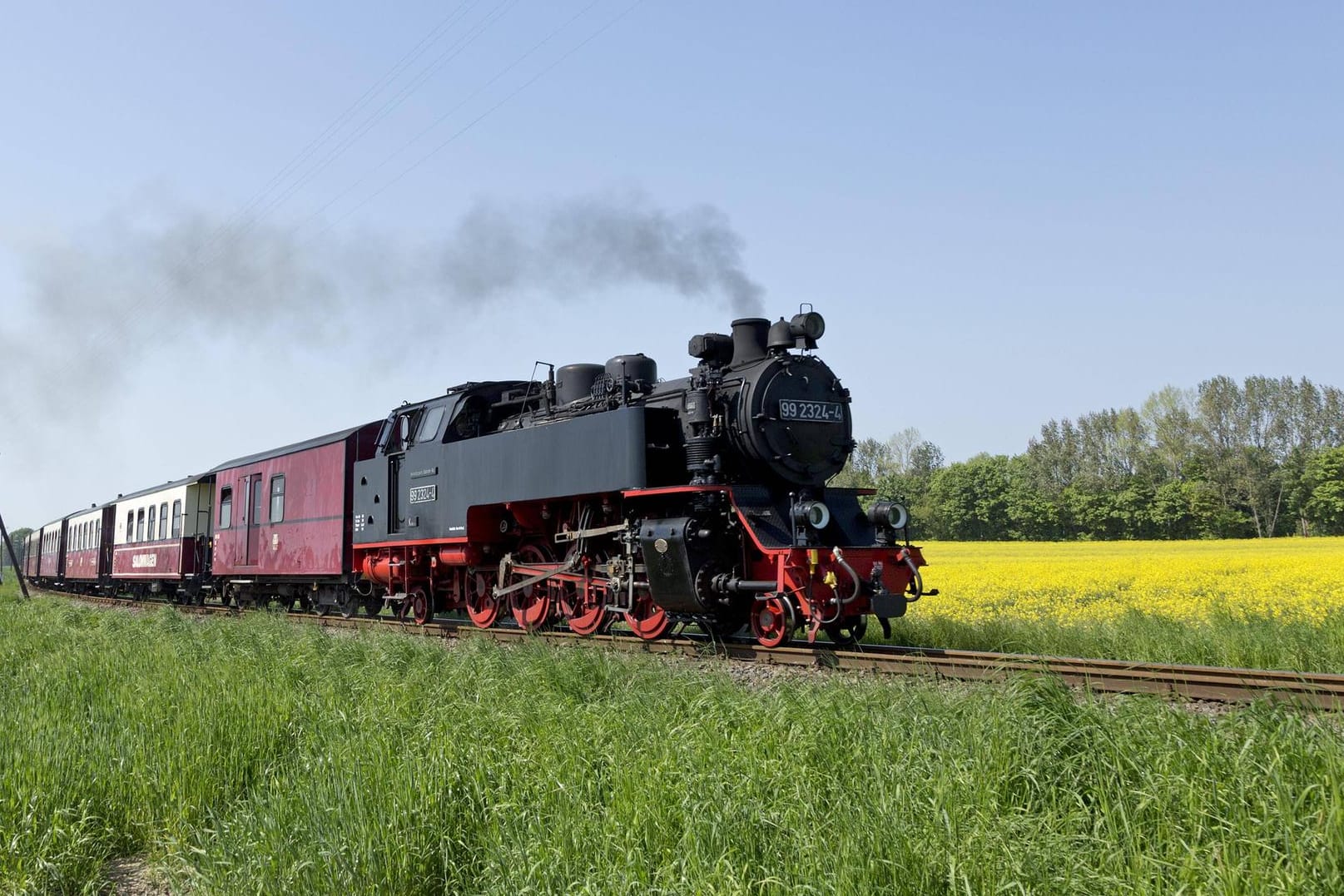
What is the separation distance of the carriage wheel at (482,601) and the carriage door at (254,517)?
785 cm

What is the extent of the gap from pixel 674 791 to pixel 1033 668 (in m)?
4.02

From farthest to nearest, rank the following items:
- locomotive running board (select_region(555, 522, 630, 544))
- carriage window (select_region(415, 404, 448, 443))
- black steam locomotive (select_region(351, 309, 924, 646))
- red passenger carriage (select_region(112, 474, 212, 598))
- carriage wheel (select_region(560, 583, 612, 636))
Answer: red passenger carriage (select_region(112, 474, 212, 598)) < carriage window (select_region(415, 404, 448, 443)) < carriage wheel (select_region(560, 583, 612, 636)) < locomotive running board (select_region(555, 522, 630, 544)) < black steam locomotive (select_region(351, 309, 924, 646))

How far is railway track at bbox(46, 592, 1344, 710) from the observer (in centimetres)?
599

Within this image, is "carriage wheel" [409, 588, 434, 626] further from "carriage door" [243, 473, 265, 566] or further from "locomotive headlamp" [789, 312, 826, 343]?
"locomotive headlamp" [789, 312, 826, 343]

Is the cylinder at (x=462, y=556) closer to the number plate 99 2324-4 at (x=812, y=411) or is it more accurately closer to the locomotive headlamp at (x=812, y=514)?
the number plate 99 2324-4 at (x=812, y=411)

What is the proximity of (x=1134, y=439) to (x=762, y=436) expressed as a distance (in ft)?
A: 231

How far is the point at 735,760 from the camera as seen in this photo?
4.30 m

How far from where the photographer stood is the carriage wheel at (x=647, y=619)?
33.9 feet

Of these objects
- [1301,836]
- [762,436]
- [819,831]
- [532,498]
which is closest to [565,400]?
[532,498]

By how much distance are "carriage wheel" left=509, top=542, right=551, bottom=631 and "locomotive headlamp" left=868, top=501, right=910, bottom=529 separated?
14.5 ft

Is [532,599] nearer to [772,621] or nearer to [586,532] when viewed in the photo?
[586,532]

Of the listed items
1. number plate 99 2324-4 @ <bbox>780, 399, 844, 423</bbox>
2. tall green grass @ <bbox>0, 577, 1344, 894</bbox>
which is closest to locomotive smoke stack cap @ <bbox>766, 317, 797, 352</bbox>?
number plate 99 2324-4 @ <bbox>780, 399, 844, 423</bbox>

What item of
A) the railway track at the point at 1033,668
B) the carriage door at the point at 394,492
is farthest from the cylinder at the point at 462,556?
the railway track at the point at 1033,668

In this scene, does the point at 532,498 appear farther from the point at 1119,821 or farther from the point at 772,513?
the point at 1119,821
